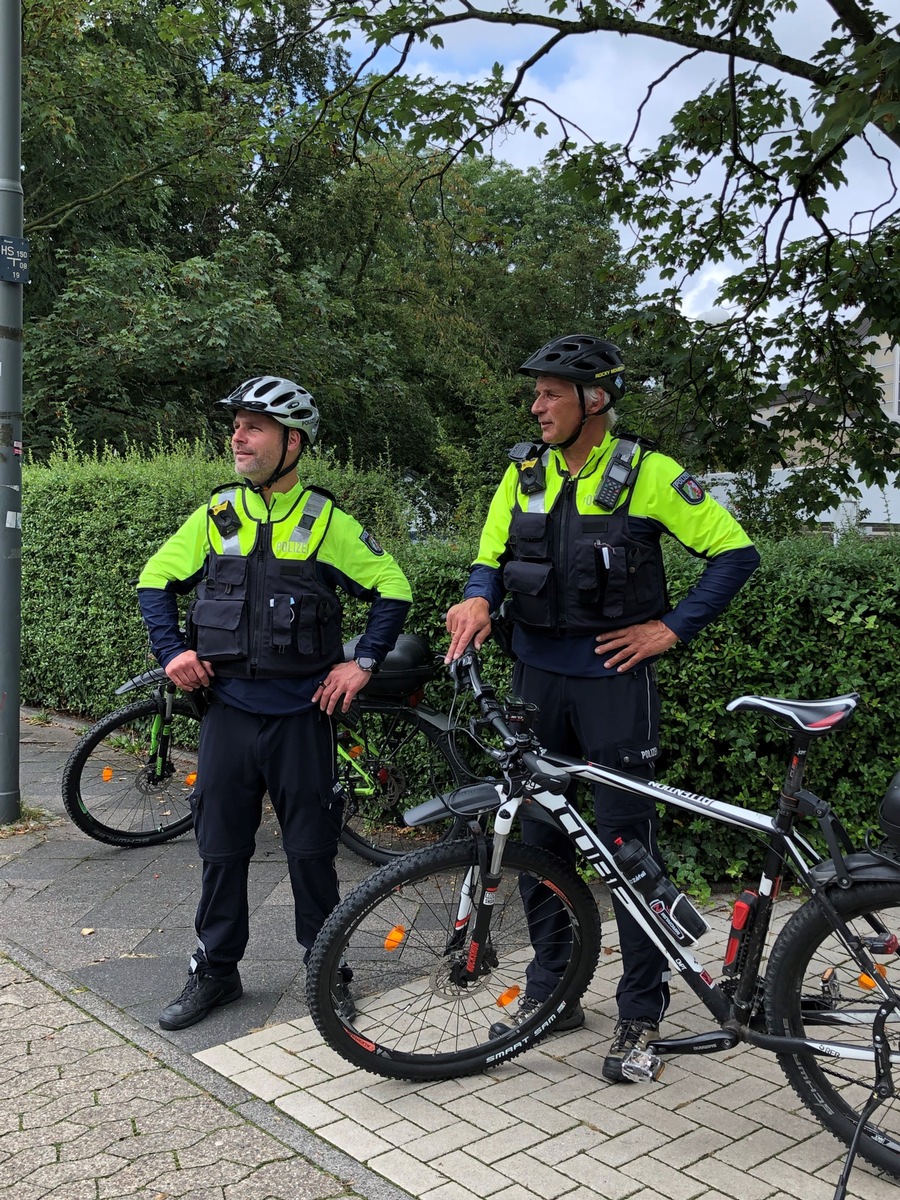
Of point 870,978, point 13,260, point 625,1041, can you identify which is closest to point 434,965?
point 625,1041

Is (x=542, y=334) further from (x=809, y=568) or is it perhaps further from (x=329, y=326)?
(x=809, y=568)

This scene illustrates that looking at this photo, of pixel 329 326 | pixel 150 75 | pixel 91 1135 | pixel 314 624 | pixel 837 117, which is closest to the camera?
pixel 91 1135

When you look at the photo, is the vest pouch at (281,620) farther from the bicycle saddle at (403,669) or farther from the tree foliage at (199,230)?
the tree foliage at (199,230)

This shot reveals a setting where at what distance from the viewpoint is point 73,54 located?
1440 centimetres

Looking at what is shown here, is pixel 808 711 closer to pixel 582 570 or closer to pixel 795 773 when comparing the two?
pixel 795 773

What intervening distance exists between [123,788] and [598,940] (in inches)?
126

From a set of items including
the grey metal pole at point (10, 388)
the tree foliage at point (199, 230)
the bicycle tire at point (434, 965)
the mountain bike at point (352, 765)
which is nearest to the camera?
the bicycle tire at point (434, 965)

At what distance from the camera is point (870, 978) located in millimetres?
2955

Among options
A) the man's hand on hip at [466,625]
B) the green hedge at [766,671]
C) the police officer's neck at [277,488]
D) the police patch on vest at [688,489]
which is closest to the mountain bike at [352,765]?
the green hedge at [766,671]

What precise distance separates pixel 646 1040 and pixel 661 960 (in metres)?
0.25

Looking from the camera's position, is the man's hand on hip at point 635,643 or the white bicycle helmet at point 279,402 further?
the white bicycle helmet at point 279,402

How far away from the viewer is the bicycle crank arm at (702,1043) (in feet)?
10.4

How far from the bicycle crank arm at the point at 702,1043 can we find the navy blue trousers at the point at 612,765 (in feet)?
0.61

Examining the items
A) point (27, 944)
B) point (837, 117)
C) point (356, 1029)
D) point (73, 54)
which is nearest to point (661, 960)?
point (356, 1029)
